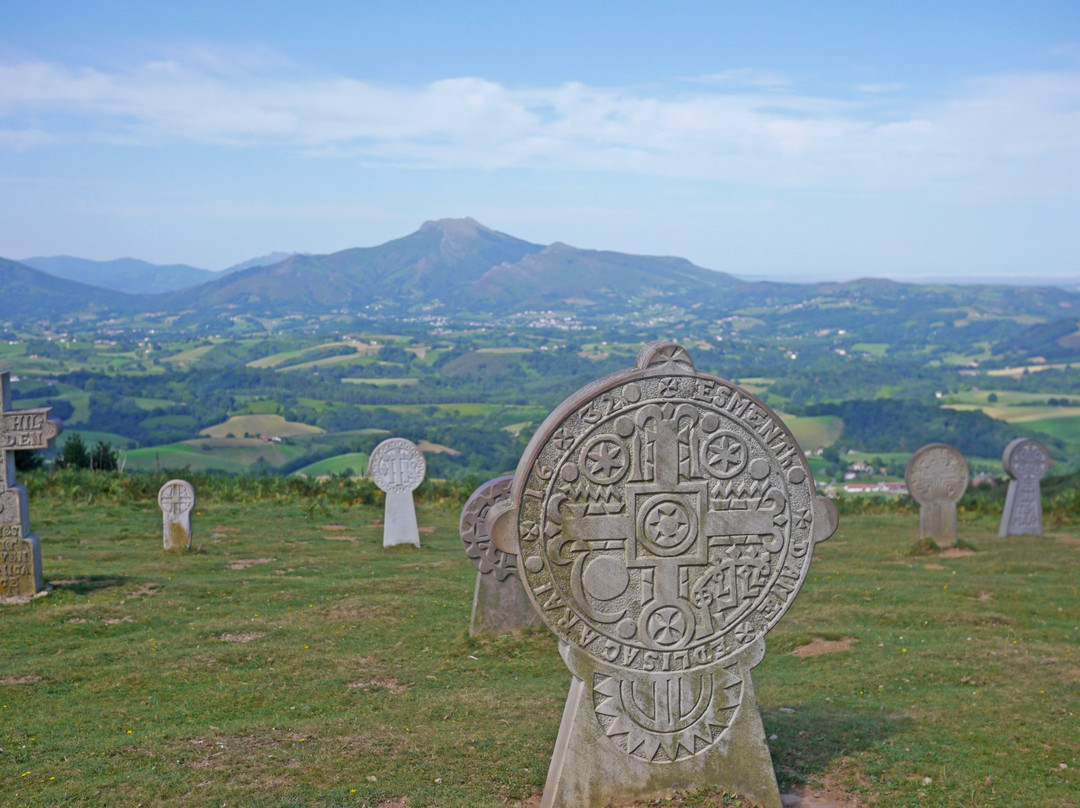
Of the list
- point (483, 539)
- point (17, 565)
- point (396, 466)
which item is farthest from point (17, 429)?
point (396, 466)

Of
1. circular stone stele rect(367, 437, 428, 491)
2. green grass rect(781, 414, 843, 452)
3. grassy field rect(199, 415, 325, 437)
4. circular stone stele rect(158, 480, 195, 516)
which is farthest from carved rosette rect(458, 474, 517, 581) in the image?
grassy field rect(199, 415, 325, 437)

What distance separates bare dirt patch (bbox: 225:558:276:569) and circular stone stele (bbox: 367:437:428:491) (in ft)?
8.87

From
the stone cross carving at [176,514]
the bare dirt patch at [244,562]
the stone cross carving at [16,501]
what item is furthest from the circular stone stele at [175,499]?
the stone cross carving at [16,501]

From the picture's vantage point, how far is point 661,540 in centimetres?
669

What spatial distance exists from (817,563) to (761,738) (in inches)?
473

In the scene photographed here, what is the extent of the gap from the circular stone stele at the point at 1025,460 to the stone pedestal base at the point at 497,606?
12.3 meters

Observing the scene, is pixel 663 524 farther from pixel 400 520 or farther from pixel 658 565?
pixel 400 520

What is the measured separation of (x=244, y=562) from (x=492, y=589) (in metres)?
7.37

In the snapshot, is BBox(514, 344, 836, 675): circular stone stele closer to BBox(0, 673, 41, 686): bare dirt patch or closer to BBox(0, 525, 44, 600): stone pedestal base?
BBox(0, 673, 41, 686): bare dirt patch

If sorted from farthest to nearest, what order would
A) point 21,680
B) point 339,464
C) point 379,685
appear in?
point 339,464 → point 379,685 → point 21,680

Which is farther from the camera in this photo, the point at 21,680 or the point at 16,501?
the point at 16,501

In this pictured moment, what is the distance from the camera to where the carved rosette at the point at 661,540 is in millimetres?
6547

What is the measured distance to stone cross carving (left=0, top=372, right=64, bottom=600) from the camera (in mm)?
13617

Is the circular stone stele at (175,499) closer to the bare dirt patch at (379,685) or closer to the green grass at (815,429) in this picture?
the bare dirt patch at (379,685)
